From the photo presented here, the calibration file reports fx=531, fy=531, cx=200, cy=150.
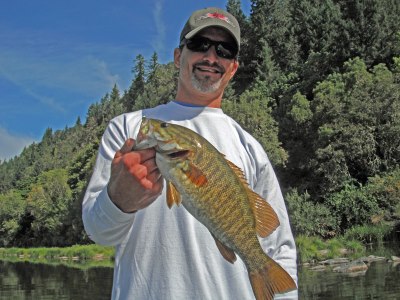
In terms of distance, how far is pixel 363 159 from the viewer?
3588 cm

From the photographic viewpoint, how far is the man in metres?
2.13

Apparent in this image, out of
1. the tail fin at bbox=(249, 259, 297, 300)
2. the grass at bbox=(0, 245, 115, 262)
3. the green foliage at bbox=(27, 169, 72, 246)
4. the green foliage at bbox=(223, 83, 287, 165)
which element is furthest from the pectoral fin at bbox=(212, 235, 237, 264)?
the green foliage at bbox=(27, 169, 72, 246)

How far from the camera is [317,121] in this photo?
39031 mm

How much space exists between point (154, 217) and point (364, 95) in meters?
34.9

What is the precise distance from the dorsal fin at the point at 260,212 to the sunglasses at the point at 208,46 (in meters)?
0.83

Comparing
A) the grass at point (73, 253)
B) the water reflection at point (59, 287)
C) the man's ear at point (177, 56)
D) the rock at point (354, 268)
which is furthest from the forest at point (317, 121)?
the man's ear at point (177, 56)

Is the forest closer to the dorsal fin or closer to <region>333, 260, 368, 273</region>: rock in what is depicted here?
<region>333, 260, 368, 273</region>: rock

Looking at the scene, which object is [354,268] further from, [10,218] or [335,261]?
[10,218]

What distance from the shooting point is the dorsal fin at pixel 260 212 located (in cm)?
229

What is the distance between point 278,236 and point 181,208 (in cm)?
58

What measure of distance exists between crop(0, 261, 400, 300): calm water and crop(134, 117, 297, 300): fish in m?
13.3

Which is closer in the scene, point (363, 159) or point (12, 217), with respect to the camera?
point (363, 159)

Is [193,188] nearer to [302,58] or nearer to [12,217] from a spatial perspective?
[302,58]

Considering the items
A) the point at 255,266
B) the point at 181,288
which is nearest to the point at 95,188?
the point at 181,288
